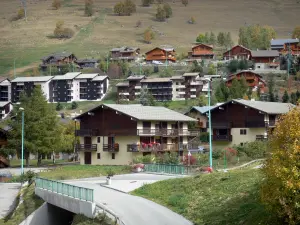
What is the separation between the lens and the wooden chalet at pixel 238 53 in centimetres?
16012

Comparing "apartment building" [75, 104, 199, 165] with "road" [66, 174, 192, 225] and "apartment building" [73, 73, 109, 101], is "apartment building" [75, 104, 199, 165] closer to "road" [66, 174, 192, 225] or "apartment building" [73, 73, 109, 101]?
"road" [66, 174, 192, 225]

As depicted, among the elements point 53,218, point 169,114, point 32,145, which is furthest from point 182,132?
point 53,218

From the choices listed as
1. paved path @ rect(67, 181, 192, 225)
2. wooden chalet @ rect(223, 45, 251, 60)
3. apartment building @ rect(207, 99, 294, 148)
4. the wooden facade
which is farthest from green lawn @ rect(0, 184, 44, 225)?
the wooden facade

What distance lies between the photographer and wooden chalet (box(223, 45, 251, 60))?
16012cm

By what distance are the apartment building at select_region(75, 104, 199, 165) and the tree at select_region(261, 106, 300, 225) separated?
41.9m

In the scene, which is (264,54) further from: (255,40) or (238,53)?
(255,40)

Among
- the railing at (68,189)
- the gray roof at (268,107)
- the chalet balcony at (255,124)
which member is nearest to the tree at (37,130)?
the gray roof at (268,107)

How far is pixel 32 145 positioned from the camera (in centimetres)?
6794

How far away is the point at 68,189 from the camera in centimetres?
3403

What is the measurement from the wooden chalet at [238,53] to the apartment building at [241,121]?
84206mm

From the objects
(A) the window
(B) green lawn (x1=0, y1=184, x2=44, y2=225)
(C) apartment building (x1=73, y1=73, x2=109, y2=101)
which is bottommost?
(B) green lawn (x1=0, y1=184, x2=44, y2=225)

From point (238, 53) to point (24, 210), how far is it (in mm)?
127791

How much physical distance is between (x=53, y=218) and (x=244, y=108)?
4044cm

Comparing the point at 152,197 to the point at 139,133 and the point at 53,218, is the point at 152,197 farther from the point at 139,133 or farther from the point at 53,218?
the point at 139,133
